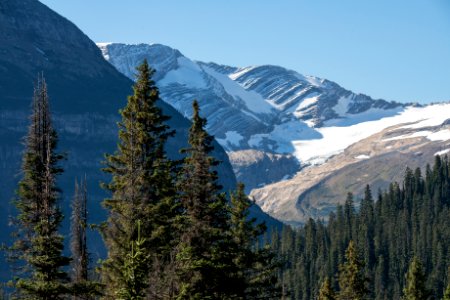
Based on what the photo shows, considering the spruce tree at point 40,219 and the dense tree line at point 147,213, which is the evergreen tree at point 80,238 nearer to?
the dense tree line at point 147,213

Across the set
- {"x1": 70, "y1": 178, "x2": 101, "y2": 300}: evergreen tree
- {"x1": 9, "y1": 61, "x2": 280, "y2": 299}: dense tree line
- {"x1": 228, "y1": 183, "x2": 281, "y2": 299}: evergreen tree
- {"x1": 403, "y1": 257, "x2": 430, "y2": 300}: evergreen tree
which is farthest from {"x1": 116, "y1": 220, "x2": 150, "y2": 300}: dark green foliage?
{"x1": 403, "y1": 257, "x2": 430, "y2": 300}: evergreen tree

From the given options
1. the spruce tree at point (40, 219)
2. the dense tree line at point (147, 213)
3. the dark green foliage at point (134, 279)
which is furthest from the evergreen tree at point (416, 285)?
the dark green foliage at point (134, 279)

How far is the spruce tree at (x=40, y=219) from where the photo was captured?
107 ft

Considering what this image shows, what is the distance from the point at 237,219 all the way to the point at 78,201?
9.05 metres

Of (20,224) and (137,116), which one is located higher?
(137,116)

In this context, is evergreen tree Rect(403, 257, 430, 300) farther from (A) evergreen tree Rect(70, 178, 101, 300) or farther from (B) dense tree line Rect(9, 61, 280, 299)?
(A) evergreen tree Rect(70, 178, 101, 300)

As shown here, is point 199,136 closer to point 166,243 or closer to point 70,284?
point 166,243

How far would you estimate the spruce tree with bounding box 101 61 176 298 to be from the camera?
37.7 m

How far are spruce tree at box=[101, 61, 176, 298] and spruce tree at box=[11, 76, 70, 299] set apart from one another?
8.68ft

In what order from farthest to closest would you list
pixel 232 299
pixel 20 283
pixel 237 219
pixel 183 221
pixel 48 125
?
1. pixel 237 219
2. pixel 232 299
3. pixel 183 221
4. pixel 48 125
5. pixel 20 283

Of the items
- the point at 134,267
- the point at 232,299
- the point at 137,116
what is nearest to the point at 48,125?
the point at 137,116

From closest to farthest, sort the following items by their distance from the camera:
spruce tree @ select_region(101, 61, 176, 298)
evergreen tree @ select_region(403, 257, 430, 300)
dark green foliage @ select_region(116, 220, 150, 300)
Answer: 1. dark green foliage @ select_region(116, 220, 150, 300)
2. spruce tree @ select_region(101, 61, 176, 298)
3. evergreen tree @ select_region(403, 257, 430, 300)

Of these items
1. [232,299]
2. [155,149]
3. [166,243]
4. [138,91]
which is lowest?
[232,299]

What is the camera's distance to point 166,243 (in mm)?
39000
